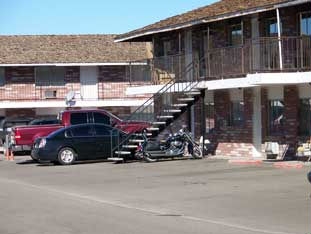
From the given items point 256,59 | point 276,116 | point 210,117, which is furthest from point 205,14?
point 276,116

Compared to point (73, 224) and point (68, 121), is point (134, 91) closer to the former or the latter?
point (68, 121)

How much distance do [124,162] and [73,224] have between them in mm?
14689

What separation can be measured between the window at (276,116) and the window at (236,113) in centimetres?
157

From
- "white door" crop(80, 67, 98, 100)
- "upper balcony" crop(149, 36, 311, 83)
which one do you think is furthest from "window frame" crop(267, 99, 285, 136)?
"white door" crop(80, 67, 98, 100)

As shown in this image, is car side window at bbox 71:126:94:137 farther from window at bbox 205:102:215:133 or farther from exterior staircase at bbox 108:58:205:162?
window at bbox 205:102:215:133

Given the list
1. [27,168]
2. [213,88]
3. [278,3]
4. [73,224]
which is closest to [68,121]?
[27,168]

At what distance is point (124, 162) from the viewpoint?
86.0 ft

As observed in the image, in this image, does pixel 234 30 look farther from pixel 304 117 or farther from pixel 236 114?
pixel 304 117

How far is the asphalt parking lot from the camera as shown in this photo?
11195 mm

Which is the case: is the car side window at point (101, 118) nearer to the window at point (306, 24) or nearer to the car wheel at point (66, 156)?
the car wheel at point (66, 156)

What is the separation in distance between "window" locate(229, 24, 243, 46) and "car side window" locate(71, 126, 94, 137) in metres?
6.42

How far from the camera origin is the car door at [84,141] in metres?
26.7

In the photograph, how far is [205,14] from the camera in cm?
2712

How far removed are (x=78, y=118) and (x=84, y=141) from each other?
441 cm
